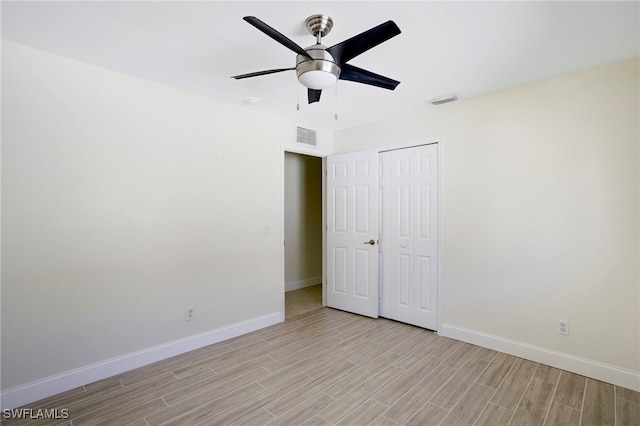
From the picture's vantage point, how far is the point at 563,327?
8.54 feet

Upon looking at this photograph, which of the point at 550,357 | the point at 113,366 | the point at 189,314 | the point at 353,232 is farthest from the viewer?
the point at 353,232

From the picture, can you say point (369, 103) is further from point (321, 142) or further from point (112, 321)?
point (112, 321)

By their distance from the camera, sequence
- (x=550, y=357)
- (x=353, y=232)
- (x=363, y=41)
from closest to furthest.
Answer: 1. (x=363, y=41)
2. (x=550, y=357)
3. (x=353, y=232)

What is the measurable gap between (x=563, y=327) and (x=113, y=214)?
12.8 feet

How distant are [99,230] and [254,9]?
2044mm

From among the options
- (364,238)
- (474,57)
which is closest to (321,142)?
(364,238)

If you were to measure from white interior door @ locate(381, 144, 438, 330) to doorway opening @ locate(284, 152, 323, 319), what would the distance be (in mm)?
1664

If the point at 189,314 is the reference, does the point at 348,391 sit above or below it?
below

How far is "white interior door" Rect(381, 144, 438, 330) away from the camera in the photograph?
342 cm

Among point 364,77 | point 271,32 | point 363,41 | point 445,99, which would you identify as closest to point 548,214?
point 445,99

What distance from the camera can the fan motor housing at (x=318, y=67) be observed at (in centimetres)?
179

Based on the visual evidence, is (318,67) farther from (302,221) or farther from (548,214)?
(302,221)

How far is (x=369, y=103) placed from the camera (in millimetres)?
3271

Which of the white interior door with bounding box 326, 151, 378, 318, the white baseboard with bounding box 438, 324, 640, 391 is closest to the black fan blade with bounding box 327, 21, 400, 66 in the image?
the white interior door with bounding box 326, 151, 378, 318
